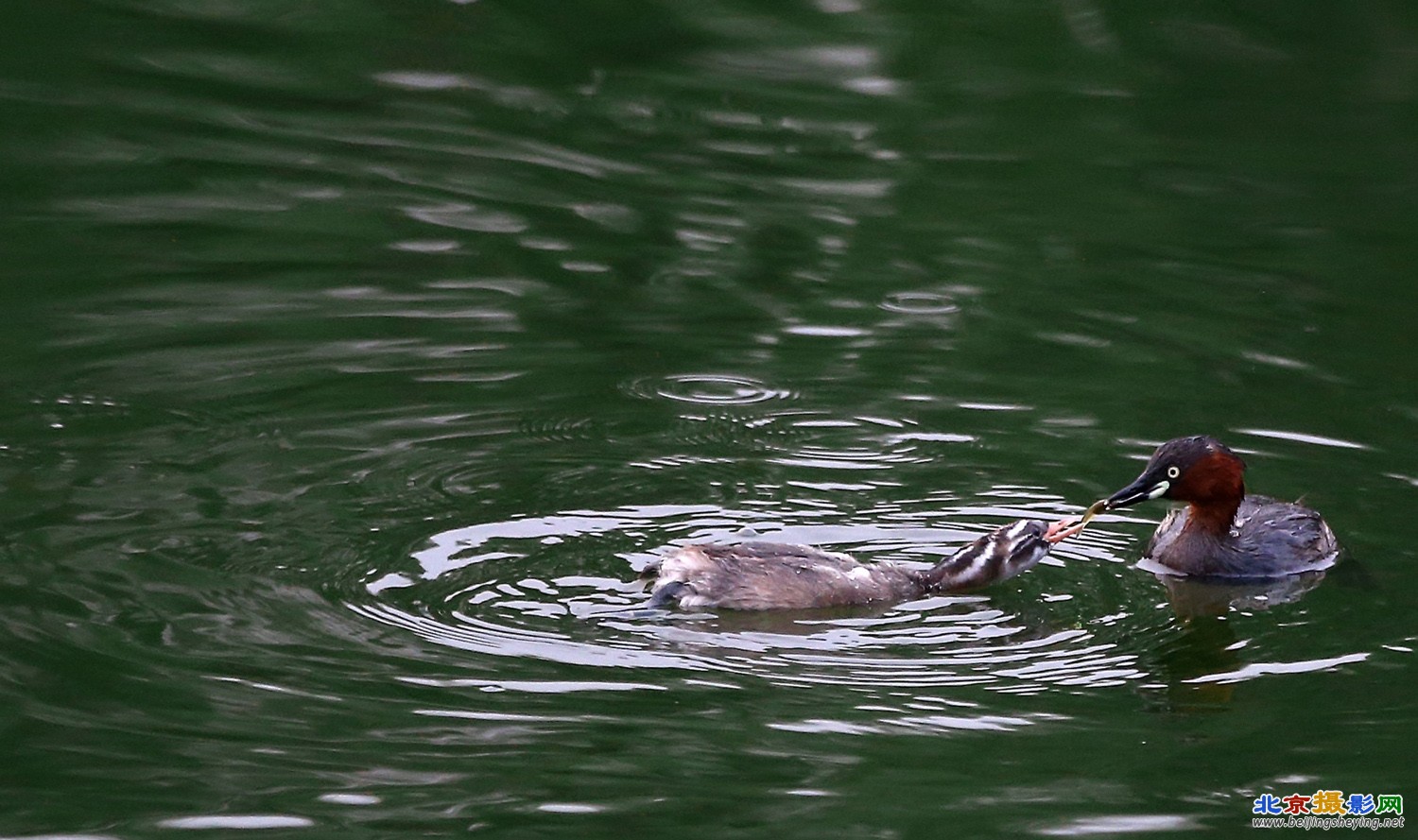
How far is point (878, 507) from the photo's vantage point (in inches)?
359

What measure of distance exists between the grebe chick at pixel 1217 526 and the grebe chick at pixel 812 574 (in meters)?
0.71

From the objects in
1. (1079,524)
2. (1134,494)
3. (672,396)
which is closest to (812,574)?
(1079,524)

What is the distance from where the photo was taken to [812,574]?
26.6 feet

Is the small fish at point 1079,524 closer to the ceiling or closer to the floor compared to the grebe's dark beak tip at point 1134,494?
closer to the floor

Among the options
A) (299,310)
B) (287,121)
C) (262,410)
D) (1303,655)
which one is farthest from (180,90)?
(1303,655)

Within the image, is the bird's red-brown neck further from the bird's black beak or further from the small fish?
the small fish

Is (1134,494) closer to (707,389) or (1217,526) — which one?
(1217,526)

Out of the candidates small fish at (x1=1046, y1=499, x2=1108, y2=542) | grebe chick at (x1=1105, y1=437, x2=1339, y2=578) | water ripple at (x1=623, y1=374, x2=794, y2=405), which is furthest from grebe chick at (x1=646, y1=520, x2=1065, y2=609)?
water ripple at (x1=623, y1=374, x2=794, y2=405)

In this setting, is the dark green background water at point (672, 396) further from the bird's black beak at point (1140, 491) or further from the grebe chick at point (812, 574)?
the bird's black beak at point (1140, 491)

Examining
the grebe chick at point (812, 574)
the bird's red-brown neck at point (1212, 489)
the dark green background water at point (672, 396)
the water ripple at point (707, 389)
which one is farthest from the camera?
the water ripple at point (707, 389)

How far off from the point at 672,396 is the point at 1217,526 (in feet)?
8.47

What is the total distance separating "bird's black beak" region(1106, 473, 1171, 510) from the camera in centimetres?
881

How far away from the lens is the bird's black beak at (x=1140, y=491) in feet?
28.9

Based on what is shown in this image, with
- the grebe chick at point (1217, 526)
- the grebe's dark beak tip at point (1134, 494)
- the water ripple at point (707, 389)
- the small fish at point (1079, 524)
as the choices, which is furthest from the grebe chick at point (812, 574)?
the water ripple at point (707, 389)
